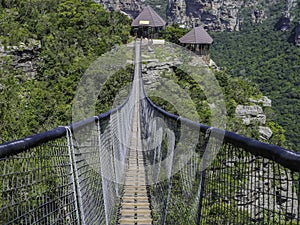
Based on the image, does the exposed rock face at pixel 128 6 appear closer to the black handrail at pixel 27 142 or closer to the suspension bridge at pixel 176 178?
the suspension bridge at pixel 176 178

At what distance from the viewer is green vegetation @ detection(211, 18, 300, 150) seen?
22.4 metres

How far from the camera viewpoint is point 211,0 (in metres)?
55.7

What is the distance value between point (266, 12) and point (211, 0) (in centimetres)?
1295

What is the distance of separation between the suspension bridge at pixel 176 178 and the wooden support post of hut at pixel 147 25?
1529 cm

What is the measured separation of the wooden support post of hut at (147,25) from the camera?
57.2ft

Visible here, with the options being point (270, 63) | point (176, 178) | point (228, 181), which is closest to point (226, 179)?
point (228, 181)

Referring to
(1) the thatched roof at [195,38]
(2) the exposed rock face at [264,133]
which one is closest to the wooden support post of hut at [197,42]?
(1) the thatched roof at [195,38]

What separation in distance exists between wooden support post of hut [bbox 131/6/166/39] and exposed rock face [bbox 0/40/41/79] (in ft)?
18.3

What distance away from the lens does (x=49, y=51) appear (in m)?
13.2

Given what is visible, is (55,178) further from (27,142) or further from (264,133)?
(264,133)

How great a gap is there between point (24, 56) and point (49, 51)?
1.07m

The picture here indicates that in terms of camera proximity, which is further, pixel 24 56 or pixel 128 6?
pixel 128 6

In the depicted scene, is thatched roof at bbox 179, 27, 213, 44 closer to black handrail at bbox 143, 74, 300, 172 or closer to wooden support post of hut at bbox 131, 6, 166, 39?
wooden support post of hut at bbox 131, 6, 166, 39

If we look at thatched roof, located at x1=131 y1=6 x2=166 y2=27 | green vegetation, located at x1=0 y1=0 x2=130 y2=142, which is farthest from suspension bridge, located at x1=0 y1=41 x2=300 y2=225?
thatched roof, located at x1=131 y1=6 x2=166 y2=27
